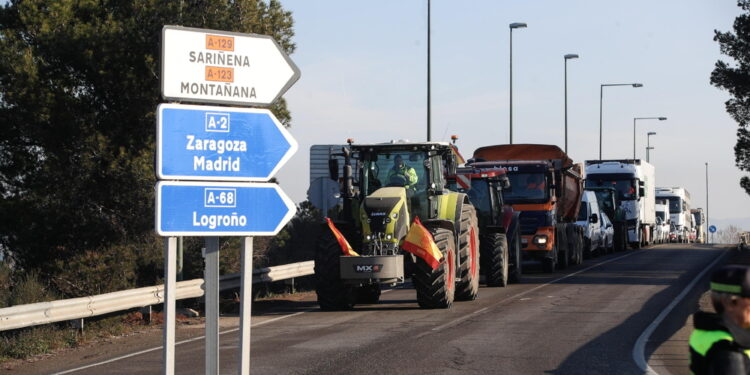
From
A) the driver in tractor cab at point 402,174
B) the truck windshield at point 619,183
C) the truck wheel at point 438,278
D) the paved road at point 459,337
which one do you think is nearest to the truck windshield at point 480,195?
the paved road at point 459,337

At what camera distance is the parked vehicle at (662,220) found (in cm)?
6638

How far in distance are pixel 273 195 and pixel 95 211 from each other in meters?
18.7

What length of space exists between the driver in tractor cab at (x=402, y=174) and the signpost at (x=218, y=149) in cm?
1172

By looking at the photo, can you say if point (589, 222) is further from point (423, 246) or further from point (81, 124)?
point (423, 246)

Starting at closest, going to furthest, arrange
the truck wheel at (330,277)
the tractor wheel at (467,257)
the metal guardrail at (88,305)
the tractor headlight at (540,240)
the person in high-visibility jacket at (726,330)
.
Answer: the person in high-visibility jacket at (726,330) → the metal guardrail at (88,305) → the truck wheel at (330,277) → the tractor wheel at (467,257) → the tractor headlight at (540,240)

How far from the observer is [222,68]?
6.84m

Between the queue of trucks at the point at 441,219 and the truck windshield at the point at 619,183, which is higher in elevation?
the truck windshield at the point at 619,183

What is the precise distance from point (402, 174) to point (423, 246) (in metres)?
1.94

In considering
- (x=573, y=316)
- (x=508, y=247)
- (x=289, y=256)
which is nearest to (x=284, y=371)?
(x=573, y=316)

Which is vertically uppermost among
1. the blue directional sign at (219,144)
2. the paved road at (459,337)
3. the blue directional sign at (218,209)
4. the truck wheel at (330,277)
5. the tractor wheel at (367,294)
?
the blue directional sign at (219,144)

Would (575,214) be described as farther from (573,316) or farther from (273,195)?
(273,195)

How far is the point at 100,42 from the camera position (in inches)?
963

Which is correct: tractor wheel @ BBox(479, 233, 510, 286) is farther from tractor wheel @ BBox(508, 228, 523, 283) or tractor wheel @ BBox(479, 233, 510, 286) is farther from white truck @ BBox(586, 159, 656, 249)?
white truck @ BBox(586, 159, 656, 249)

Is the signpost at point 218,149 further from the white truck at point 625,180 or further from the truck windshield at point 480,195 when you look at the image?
the white truck at point 625,180
